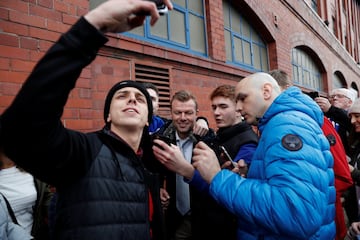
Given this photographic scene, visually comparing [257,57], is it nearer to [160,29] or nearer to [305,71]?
[160,29]

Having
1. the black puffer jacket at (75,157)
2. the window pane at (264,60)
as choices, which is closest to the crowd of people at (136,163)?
the black puffer jacket at (75,157)

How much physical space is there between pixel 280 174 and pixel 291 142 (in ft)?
0.52

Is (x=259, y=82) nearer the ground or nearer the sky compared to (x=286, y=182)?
nearer the sky

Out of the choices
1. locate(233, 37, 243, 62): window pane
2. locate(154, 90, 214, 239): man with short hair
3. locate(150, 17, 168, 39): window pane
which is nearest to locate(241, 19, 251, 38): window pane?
locate(233, 37, 243, 62): window pane

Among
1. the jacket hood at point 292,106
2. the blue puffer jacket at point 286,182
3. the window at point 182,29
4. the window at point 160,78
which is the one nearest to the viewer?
the blue puffer jacket at point 286,182

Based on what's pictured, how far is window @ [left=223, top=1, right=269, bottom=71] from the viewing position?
5.84 m

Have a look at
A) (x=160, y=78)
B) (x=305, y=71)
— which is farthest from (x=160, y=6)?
(x=305, y=71)

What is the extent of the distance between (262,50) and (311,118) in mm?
6132

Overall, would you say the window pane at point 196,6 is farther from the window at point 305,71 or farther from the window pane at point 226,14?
the window at point 305,71

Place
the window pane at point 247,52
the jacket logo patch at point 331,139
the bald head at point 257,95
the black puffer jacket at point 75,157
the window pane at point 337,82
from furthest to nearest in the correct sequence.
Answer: the window pane at point 337,82 → the window pane at point 247,52 → the jacket logo patch at point 331,139 → the bald head at point 257,95 → the black puffer jacket at point 75,157

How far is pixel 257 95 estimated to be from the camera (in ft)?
5.16

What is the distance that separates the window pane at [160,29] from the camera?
4.16 meters

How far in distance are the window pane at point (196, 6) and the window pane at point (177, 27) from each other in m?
0.34

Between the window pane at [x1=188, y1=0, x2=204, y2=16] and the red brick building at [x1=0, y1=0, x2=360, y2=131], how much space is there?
1 centimetres
